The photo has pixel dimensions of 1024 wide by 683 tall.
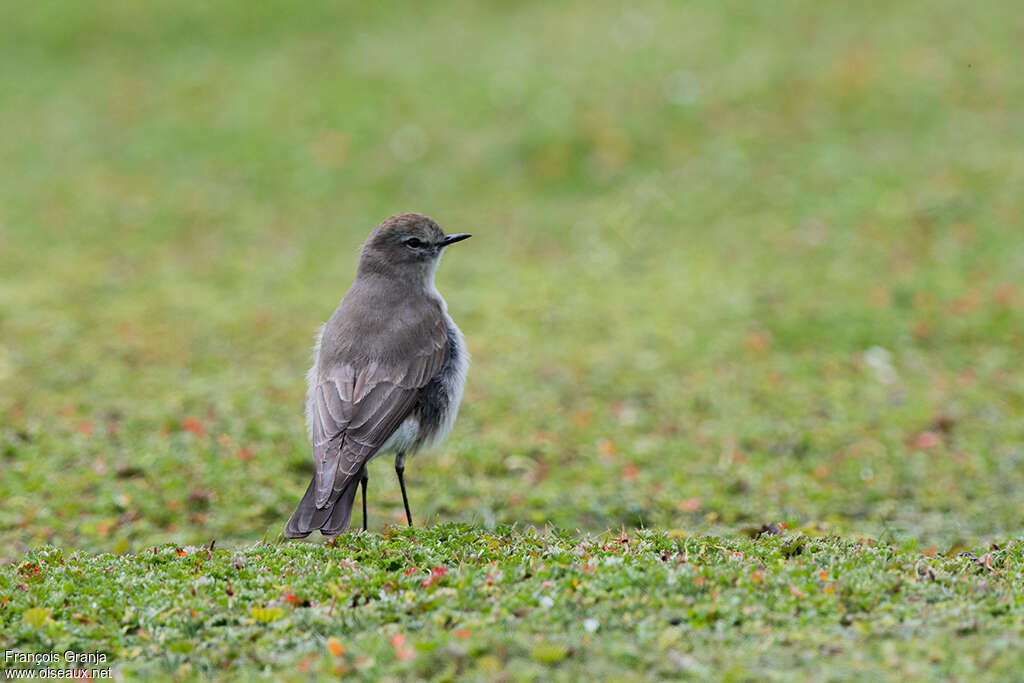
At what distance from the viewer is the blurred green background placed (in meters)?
9.67

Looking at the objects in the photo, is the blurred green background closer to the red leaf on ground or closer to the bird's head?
the red leaf on ground

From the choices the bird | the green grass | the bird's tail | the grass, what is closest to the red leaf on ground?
the grass

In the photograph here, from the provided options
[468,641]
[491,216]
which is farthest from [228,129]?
[468,641]

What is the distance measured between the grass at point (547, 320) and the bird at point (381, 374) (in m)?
0.43

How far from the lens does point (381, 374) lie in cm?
712

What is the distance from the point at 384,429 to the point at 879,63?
16.3 meters

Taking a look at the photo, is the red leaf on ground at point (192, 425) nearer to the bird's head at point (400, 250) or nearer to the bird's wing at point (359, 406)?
the bird's head at point (400, 250)

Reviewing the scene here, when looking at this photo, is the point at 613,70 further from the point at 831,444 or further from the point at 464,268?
the point at 831,444

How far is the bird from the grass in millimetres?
432

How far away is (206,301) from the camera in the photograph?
14.8 meters

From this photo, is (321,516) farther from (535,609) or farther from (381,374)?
(535,609)

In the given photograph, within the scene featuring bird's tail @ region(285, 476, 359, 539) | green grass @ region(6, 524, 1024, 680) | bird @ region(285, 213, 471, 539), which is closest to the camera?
green grass @ region(6, 524, 1024, 680)

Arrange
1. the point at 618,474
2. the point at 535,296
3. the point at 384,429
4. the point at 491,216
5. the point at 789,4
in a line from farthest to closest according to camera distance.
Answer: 1. the point at 789,4
2. the point at 491,216
3. the point at 535,296
4. the point at 618,474
5. the point at 384,429

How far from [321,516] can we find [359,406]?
898mm
